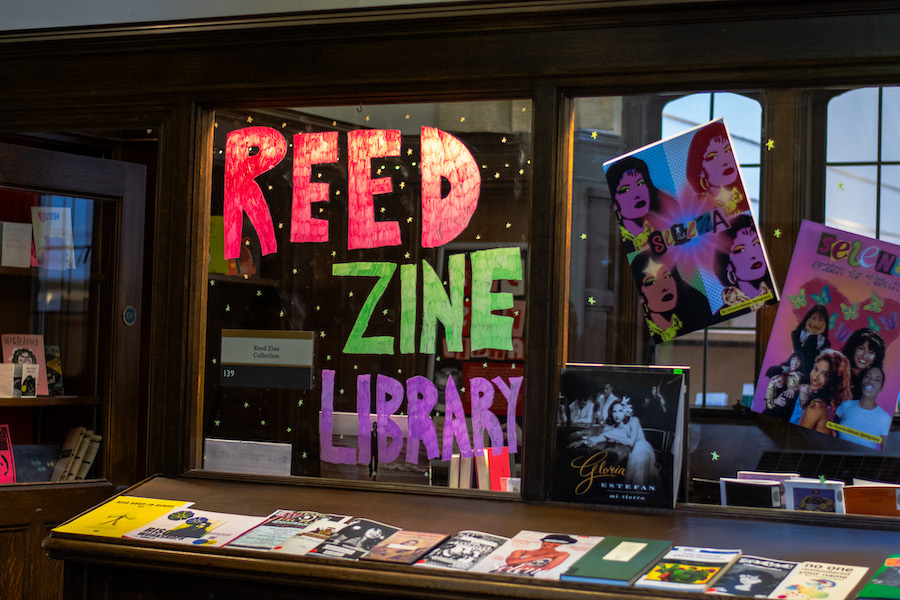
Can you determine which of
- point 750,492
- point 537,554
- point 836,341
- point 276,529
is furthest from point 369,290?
point 836,341

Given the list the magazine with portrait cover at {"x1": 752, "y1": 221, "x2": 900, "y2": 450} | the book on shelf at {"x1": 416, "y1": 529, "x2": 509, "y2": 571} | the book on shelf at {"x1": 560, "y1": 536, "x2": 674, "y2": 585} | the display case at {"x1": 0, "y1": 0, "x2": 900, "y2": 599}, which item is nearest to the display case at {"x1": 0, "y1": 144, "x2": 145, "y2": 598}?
the display case at {"x1": 0, "y1": 0, "x2": 900, "y2": 599}

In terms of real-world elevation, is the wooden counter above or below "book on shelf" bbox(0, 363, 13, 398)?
below

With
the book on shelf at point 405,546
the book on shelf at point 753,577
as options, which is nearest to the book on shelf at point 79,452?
the book on shelf at point 405,546

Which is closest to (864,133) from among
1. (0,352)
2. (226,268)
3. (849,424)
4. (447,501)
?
(849,424)

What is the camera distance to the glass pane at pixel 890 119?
2.28 meters

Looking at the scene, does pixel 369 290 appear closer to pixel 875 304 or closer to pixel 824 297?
pixel 824 297

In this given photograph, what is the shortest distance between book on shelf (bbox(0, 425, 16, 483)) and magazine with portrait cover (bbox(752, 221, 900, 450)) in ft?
8.87

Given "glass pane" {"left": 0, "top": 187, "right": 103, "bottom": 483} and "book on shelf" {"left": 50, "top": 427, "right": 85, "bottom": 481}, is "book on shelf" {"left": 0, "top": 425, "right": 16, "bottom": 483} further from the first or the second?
"book on shelf" {"left": 50, "top": 427, "right": 85, "bottom": 481}

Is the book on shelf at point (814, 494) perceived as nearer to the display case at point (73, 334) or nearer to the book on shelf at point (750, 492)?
the book on shelf at point (750, 492)

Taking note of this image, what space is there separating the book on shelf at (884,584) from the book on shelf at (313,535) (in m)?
1.28

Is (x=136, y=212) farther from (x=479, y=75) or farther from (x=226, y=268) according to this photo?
(x=479, y=75)

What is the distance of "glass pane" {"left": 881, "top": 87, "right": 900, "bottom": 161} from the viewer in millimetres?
2279

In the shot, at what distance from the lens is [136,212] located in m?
3.42

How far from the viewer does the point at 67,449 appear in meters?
3.37
